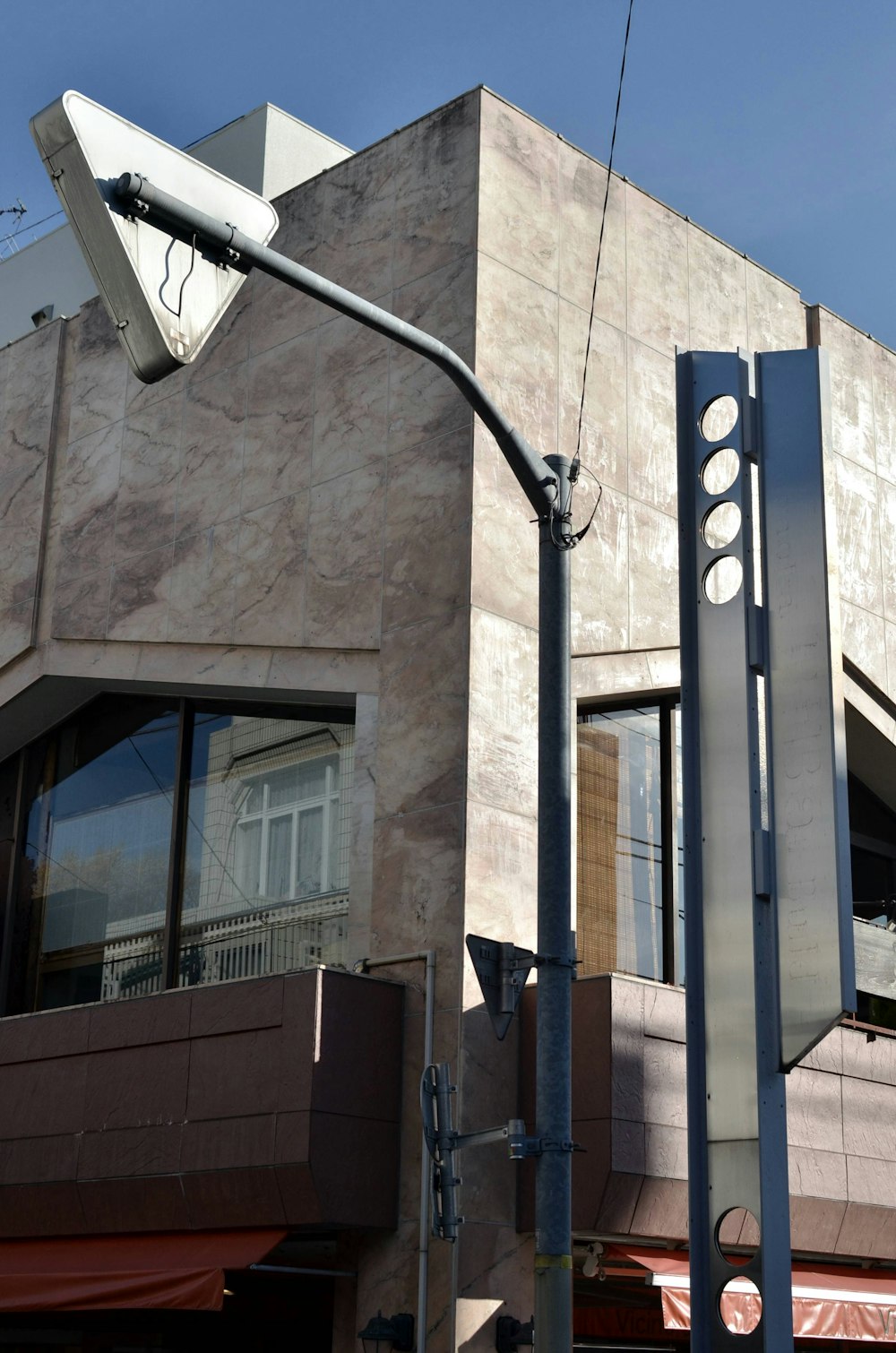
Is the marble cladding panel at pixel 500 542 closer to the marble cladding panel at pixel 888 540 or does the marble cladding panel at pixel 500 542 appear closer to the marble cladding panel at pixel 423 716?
the marble cladding panel at pixel 423 716

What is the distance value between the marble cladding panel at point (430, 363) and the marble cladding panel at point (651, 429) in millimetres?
1925

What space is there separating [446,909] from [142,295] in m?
6.32

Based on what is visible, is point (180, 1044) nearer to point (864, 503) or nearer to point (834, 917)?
point (834, 917)

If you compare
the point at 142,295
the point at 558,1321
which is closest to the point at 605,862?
the point at 558,1321

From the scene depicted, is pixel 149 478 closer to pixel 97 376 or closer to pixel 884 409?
pixel 97 376

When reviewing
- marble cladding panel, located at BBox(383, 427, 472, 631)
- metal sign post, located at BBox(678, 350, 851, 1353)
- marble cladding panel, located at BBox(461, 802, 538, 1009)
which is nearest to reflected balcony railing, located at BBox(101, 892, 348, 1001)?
marble cladding panel, located at BBox(461, 802, 538, 1009)

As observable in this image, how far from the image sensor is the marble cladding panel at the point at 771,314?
16.8 metres

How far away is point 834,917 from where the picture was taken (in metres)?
9.88

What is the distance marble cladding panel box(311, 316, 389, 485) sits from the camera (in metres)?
14.4

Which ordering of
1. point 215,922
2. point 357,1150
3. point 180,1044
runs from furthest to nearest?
point 215,922
point 180,1044
point 357,1150

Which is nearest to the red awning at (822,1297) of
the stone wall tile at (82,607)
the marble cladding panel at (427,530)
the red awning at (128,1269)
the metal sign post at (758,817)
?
the metal sign post at (758,817)

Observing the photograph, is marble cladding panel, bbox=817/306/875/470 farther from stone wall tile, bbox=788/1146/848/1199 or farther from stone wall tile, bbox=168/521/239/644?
stone wall tile, bbox=788/1146/848/1199

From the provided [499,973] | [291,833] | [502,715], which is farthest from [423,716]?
[499,973]

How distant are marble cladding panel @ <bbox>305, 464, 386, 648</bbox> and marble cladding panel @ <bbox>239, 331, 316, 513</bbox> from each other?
485 mm
